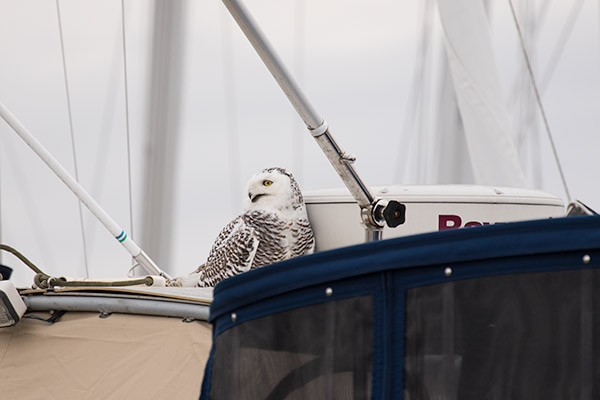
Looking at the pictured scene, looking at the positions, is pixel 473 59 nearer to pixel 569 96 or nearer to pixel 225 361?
pixel 569 96

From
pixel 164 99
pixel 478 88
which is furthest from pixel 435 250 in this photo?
pixel 164 99

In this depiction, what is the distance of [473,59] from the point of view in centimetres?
353

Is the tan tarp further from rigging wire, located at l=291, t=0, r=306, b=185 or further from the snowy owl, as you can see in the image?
rigging wire, located at l=291, t=0, r=306, b=185

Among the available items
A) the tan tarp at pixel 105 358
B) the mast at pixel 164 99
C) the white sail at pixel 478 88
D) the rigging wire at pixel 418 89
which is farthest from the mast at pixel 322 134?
the rigging wire at pixel 418 89

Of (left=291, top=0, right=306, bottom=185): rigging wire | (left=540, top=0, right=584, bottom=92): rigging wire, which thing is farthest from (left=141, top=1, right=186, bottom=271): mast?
(left=540, top=0, right=584, bottom=92): rigging wire

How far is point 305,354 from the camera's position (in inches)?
43.2

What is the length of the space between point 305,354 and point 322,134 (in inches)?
22.6

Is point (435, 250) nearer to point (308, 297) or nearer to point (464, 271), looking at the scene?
point (464, 271)

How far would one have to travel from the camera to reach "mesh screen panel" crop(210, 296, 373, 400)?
1.06 metres

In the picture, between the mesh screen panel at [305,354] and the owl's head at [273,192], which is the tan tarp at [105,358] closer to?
the owl's head at [273,192]

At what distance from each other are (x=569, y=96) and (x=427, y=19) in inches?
38.7

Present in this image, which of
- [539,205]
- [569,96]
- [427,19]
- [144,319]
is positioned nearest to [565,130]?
[569,96]

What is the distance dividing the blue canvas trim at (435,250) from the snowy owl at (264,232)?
3.36ft

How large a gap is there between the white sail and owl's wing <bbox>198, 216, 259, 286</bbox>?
1525mm
